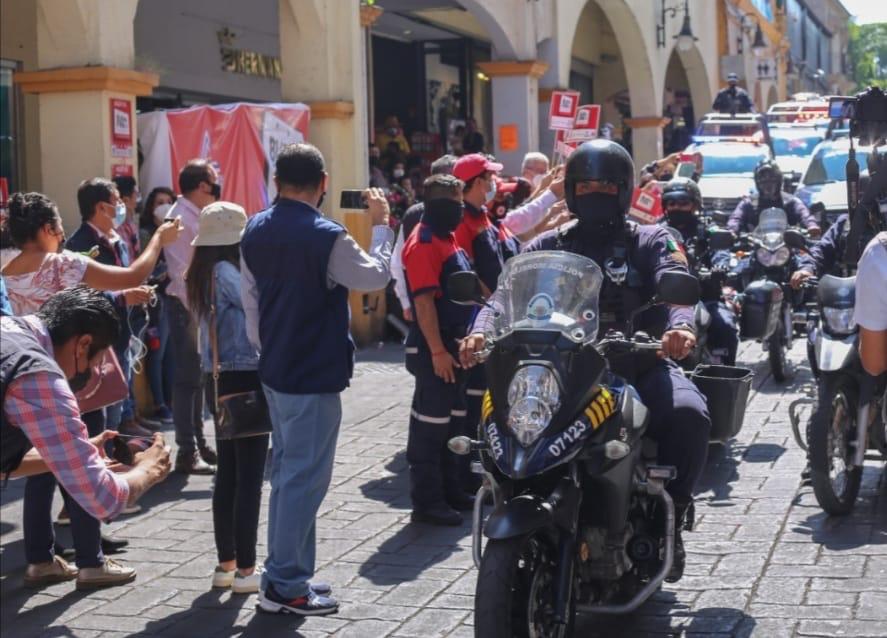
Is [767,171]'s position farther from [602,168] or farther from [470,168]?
[602,168]

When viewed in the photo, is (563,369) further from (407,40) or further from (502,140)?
(407,40)

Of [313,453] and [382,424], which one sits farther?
[382,424]

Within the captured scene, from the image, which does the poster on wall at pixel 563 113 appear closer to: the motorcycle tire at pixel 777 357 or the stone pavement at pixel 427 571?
the motorcycle tire at pixel 777 357

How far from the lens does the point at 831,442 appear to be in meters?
6.91

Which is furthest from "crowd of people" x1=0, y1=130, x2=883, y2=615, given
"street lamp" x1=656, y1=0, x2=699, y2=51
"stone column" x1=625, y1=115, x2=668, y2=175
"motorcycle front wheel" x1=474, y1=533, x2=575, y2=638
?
"street lamp" x1=656, y1=0, x2=699, y2=51

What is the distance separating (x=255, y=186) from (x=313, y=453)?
22.4 feet

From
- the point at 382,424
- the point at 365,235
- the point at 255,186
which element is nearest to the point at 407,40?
the point at 365,235

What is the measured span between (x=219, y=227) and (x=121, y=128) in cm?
499

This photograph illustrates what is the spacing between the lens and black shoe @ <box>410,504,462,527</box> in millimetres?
7203

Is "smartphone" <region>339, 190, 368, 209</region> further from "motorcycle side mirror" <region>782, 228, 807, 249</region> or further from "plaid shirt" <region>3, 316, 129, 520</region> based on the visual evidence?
"motorcycle side mirror" <region>782, 228, 807, 249</region>

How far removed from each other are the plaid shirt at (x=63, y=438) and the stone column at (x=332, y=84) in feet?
33.8

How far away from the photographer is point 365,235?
14805 mm

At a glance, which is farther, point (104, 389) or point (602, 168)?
point (104, 389)

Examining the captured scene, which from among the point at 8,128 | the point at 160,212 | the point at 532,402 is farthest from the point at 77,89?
the point at 532,402
